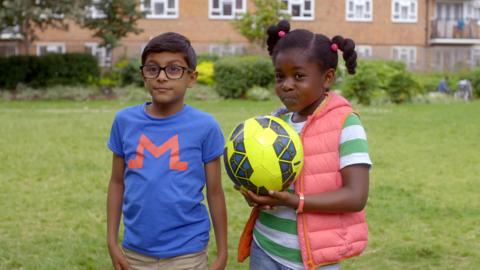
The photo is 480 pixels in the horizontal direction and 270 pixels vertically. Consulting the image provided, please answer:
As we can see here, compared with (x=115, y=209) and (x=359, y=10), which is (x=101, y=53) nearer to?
(x=359, y=10)

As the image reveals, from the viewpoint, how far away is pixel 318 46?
11.2ft

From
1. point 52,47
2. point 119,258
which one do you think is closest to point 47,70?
point 52,47

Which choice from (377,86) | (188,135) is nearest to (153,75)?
(188,135)

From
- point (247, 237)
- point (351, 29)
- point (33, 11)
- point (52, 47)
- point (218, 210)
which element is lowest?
point (247, 237)

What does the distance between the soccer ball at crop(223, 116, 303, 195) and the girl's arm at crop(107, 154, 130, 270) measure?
0.58 m

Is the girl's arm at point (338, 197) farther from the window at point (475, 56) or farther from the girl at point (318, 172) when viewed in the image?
the window at point (475, 56)

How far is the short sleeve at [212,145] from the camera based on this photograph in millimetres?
3639

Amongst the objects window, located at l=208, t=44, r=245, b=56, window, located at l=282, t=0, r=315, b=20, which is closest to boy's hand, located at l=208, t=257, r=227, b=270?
window, located at l=208, t=44, r=245, b=56

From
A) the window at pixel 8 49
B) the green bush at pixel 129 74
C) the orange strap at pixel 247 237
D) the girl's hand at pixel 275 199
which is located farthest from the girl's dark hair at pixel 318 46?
the window at pixel 8 49

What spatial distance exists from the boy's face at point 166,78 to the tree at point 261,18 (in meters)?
34.0

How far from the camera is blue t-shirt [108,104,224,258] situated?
141 inches

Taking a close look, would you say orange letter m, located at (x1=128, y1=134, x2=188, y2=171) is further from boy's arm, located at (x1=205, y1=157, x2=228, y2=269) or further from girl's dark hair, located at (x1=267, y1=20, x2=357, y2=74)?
girl's dark hair, located at (x1=267, y1=20, x2=357, y2=74)

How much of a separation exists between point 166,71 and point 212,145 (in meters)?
Answer: 0.40

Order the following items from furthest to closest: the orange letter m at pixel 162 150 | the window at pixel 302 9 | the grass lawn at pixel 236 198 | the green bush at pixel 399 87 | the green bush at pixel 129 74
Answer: the window at pixel 302 9 < the green bush at pixel 129 74 < the green bush at pixel 399 87 < the grass lawn at pixel 236 198 < the orange letter m at pixel 162 150
